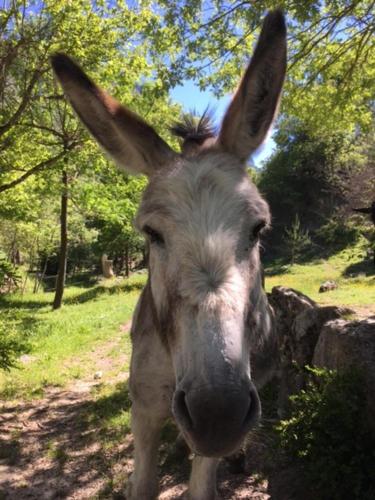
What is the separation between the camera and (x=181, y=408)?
167cm

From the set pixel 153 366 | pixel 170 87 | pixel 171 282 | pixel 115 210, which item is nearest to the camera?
pixel 171 282

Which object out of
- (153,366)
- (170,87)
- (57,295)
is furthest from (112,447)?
(57,295)

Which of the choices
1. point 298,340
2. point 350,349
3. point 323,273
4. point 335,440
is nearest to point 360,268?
point 323,273

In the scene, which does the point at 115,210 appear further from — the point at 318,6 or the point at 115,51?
Result: the point at 318,6

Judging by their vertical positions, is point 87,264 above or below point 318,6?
below

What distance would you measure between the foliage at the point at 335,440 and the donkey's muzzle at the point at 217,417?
1.90 m

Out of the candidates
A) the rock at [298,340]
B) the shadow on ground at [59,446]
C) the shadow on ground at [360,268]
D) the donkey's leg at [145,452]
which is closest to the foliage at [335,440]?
the donkey's leg at [145,452]

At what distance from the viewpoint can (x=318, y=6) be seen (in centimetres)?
640

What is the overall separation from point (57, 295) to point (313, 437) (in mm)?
15805

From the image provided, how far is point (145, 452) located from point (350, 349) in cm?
212

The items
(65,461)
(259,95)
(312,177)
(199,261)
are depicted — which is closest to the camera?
(199,261)

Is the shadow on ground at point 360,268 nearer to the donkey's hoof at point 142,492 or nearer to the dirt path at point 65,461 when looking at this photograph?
the dirt path at point 65,461

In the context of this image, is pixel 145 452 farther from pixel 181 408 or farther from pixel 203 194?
pixel 203 194

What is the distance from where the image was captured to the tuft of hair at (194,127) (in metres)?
3.17
